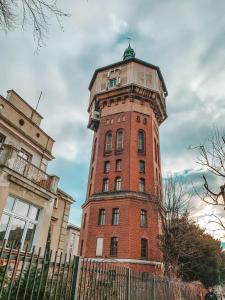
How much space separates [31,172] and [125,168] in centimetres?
2058

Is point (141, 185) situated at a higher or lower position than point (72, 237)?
higher

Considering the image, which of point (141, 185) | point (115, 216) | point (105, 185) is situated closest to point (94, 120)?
point (105, 185)

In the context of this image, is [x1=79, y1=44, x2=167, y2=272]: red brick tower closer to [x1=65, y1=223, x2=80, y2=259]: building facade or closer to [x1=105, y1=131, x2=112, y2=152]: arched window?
[x1=105, y1=131, x2=112, y2=152]: arched window

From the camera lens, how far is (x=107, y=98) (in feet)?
133

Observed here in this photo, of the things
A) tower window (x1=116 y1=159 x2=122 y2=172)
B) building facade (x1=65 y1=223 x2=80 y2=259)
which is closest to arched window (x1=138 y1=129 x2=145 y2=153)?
tower window (x1=116 y1=159 x2=122 y2=172)

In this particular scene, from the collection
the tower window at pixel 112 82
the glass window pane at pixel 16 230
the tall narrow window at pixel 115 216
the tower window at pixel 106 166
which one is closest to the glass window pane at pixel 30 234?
the glass window pane at pixel 16 230

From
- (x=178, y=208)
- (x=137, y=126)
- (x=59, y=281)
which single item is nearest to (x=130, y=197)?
(x=178, y=208)

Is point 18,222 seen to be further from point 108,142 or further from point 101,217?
point 108,142

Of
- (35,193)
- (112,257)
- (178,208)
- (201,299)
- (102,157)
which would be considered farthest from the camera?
(102,157)

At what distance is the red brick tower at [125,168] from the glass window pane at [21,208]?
15295mm

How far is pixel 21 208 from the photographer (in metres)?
11.9

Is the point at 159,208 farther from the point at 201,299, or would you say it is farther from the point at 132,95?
the point at 132,95

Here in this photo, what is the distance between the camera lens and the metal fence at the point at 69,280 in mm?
3717

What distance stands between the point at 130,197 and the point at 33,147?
55.8ft
